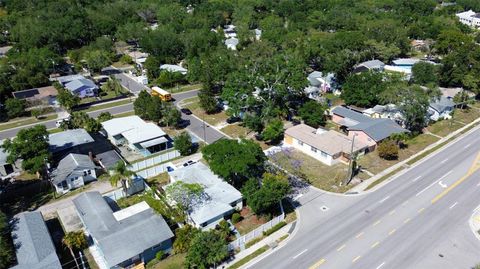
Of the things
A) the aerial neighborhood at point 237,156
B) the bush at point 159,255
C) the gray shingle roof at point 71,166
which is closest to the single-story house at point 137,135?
the aerial neighborhood at point 237,156

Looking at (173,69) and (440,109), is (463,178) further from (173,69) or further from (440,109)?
(173,69)

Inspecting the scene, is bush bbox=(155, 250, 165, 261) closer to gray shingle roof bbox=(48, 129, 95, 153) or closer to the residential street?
gray shingle roof bbox=(48, 129, 95, 153)

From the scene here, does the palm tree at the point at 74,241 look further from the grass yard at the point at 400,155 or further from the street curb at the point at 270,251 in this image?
the grass yard at the point at 400,155

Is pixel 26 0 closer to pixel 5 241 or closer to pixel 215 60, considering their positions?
pixel 215 60

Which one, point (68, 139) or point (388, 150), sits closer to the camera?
point (388, 150)

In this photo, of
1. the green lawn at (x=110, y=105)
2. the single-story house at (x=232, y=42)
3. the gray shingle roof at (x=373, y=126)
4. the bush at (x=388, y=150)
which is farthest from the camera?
the single-story house at (x=232, y=42)

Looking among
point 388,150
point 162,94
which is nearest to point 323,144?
point 388,150
